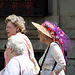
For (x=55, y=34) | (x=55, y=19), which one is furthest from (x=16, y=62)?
(x=55, y=19)

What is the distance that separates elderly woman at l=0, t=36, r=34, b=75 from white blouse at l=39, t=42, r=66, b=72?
1157 mm

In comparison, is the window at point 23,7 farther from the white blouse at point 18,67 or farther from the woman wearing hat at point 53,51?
the white blouse at point 18,67

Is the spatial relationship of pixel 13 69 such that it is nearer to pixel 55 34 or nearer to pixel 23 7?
pixel 55 34

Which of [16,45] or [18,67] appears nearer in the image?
[18,67]

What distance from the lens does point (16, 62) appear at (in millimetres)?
4320

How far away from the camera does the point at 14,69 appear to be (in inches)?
168

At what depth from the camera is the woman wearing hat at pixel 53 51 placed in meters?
5.58

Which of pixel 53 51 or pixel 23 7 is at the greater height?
pixel 23 7

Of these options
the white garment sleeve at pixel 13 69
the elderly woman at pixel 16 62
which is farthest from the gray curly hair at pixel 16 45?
the white garment sleeve at pixel 13 69

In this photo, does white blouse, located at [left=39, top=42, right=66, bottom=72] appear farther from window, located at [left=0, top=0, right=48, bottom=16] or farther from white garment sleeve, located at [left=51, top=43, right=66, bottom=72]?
window, located at [left=0, top=0, right=48, bottom=16]

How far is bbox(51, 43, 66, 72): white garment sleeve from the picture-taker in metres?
5.55

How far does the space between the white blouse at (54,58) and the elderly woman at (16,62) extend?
1.16 m

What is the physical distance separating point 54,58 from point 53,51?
11cm

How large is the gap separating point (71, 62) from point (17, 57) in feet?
16.1
